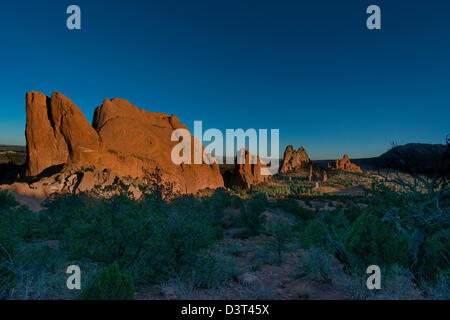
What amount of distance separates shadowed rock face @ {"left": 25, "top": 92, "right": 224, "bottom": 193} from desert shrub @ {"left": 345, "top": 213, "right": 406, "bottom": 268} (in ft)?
136

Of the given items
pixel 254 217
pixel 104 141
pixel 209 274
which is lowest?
pixel 254 217

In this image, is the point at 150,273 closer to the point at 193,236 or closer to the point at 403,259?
the point at 193,236

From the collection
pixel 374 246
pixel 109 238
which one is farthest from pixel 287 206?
pixel 109 238

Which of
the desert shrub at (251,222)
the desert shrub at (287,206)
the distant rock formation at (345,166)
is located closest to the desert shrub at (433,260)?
the desert shrub at (251,222)

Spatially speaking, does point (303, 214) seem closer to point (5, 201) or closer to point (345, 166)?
point (5, 201)

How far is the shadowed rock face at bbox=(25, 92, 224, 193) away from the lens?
4103 centimetres

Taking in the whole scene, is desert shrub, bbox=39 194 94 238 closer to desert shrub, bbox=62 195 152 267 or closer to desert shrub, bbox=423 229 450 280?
desert shrub, bbox=62 195 152 267

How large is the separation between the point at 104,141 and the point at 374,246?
2054 inches

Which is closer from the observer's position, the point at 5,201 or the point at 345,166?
the point at 5,201

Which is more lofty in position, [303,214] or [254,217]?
[254,217]

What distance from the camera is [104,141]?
153ft
